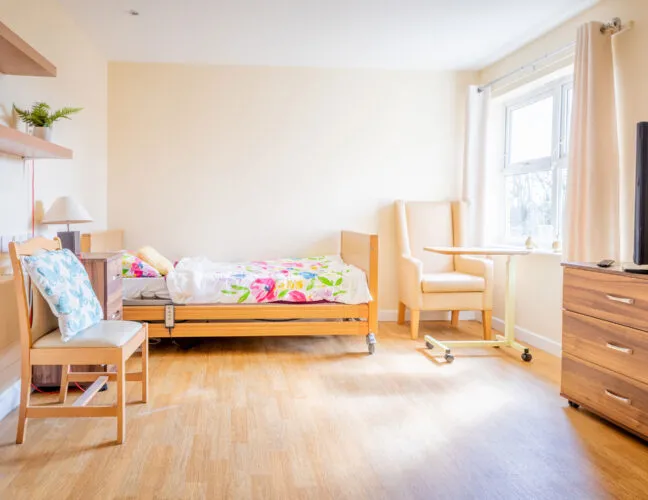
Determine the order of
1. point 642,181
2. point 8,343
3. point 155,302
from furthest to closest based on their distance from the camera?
1. point 155,302
2. point 8,343
3. point 642,181

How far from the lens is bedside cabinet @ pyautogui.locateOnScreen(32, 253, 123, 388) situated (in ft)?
9.33

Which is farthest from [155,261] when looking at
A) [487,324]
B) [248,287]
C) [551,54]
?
[551,54]

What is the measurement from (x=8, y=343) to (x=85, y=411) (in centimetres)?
71

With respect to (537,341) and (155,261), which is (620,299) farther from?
(155,261)

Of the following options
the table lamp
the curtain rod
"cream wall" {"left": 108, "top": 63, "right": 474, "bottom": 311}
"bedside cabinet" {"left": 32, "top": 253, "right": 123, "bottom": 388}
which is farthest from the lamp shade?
the curtain rod

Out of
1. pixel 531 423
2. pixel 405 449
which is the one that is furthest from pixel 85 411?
pixel 531 423

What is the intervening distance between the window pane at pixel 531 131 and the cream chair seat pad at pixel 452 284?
1123 millimetres

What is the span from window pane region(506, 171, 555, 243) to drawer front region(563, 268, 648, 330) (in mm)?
1540

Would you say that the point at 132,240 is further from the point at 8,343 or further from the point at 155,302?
the point at 8,343

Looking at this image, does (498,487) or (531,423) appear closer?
(498,487)

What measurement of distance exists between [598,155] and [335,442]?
2.26m

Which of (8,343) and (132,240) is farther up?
(132,240)

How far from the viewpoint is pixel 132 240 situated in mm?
4766

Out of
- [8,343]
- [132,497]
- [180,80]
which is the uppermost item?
[180,80]
